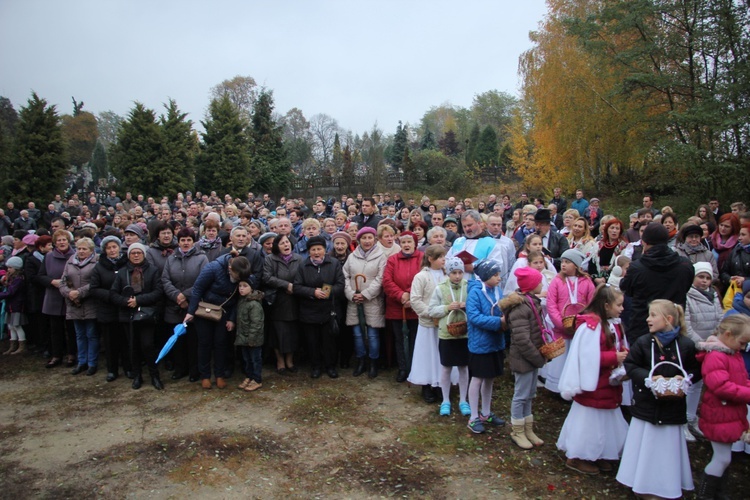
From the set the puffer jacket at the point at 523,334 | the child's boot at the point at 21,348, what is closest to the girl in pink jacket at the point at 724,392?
the puffer jacket at the point at 523,334

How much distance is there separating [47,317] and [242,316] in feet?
13.4

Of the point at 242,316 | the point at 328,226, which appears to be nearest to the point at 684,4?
the point at 328,226

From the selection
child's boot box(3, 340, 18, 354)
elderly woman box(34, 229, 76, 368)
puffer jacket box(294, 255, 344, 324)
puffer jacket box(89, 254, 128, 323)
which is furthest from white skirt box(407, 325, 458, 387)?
child's boot box(3, 340, 18, 354)

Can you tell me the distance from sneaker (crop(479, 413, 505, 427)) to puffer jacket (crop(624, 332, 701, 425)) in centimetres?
161

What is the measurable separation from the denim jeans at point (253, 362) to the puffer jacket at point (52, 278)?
128 inches

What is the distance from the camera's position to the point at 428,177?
109ft

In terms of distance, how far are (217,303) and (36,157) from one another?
2360 centimetres

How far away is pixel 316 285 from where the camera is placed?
22.1 ft

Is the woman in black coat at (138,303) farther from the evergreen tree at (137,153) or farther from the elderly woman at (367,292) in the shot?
the evergreen tree at (137,153)

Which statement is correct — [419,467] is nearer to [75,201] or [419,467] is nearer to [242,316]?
[242,316]

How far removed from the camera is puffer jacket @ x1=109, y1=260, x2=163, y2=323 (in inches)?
255

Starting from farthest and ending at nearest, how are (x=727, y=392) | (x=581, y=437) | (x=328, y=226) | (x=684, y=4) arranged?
(x=684, y=4), (x=328, y=226), (x=581, y=437), (x=727, y=392)

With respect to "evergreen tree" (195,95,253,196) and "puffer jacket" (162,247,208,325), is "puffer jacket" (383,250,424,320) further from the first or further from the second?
"evergreen tree" (195,95,253,196)

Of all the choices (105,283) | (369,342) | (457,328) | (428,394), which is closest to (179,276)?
(105,283)
